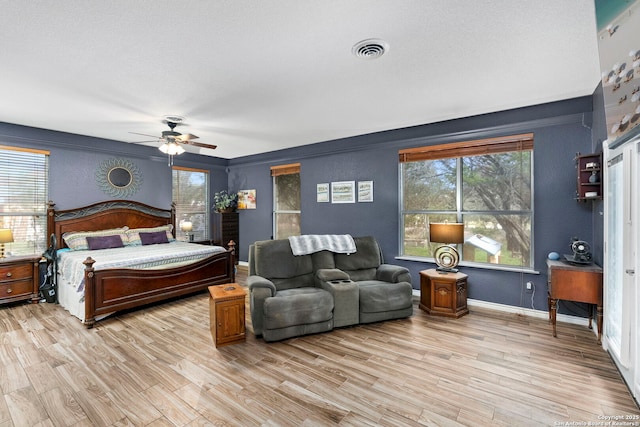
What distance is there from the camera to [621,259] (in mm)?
2447

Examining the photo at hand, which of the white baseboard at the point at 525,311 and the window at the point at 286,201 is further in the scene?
the window at the point at 286,201

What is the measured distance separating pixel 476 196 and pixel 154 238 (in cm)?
533

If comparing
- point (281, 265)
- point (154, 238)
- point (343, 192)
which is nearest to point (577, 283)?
point (281, 265)

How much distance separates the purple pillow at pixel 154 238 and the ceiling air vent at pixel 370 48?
Result: 4.75m

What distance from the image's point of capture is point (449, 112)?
12.6 ft

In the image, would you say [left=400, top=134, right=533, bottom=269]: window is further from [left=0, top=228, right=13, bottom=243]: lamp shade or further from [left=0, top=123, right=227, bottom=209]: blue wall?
[left=0, top=228, right=13, bottom=243]: lamp shade

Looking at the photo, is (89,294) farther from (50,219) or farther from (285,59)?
(285,59)

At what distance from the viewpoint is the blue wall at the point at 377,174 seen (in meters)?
3.46

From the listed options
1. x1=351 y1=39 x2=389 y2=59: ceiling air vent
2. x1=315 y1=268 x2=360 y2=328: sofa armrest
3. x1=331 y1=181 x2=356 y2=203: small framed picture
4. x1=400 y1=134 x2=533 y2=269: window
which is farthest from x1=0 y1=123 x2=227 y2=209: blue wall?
x1=351 y1=39 x2=389 y2=59: ceiling air vent

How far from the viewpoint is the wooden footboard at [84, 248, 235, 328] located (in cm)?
344

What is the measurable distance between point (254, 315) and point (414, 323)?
1841mm

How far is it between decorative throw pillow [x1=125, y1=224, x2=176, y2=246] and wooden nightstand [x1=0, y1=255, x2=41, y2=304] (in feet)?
3.89

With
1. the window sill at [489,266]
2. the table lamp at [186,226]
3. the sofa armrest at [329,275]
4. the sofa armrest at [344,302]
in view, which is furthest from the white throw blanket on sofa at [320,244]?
the table lamp at [186,226]

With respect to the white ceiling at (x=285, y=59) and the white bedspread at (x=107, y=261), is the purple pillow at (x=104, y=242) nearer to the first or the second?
the white bedspread at (x=107, y=261)
